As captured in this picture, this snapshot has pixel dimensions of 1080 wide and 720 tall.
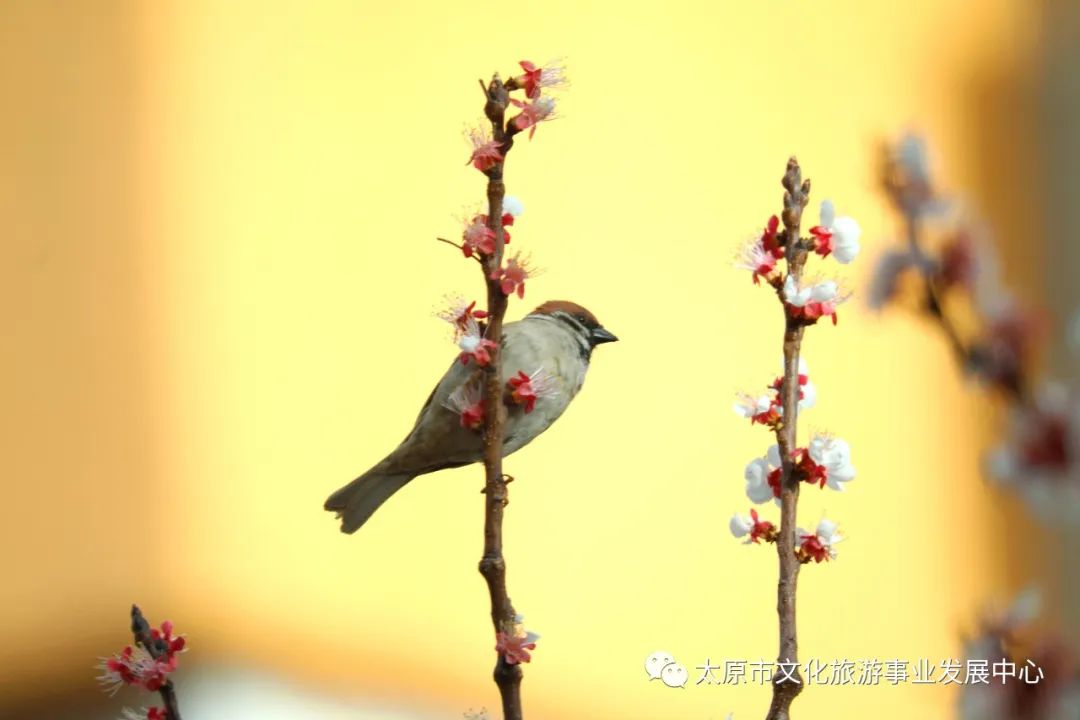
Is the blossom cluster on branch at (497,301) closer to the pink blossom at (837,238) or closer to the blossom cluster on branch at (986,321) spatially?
the pink blossom at (837,238)

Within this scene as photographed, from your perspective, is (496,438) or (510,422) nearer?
(496,438)

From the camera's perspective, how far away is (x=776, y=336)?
7.01 feet

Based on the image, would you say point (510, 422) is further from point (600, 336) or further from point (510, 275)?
point (510, 275)

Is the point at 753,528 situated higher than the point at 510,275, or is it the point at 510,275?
the point at 510,275

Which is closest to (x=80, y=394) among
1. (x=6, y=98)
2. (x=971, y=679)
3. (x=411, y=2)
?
(x=6, y=98)

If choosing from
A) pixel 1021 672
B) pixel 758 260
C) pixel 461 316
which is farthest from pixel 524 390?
pixel 1021 672

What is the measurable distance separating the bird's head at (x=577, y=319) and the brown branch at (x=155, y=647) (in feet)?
2.53

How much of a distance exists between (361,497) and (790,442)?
0.76 metres

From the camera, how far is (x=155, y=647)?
0.77 metres

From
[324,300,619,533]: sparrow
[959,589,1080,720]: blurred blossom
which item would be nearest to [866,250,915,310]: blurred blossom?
[959,589,1080,720]: blurred blossom

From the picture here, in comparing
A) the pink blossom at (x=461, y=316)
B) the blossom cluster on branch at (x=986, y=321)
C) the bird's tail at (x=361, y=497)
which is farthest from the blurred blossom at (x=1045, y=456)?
the bird's tail at (x=361, y=497)

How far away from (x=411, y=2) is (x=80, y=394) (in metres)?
0.81

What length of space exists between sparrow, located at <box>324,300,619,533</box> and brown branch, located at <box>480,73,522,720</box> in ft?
1.77

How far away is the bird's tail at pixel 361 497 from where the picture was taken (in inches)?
56.4
